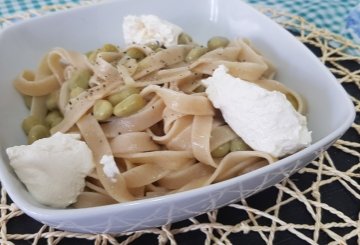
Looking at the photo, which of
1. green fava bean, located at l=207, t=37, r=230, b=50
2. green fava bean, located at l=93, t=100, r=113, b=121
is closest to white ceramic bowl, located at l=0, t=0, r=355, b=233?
green fava bean, located at l=207, t=37, r=230, b=50

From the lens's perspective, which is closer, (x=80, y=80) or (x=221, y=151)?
(x=221, y=151)

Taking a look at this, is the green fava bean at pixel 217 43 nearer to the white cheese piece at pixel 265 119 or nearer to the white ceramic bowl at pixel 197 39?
the white ceramic bowl at pixel 197 39

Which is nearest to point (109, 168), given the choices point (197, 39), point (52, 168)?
point (52, 168)

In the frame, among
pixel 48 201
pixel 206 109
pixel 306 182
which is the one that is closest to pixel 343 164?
pixel 306 182

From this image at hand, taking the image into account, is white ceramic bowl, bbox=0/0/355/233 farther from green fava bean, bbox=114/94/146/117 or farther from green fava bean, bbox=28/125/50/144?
green fava bean, bbox=114/94/146/117

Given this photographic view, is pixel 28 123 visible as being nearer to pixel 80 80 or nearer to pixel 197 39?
pixel 80 80

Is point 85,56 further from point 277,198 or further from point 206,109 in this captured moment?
point 277,198

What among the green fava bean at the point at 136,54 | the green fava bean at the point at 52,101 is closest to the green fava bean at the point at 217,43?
the green fava bean at the point at 136,54
